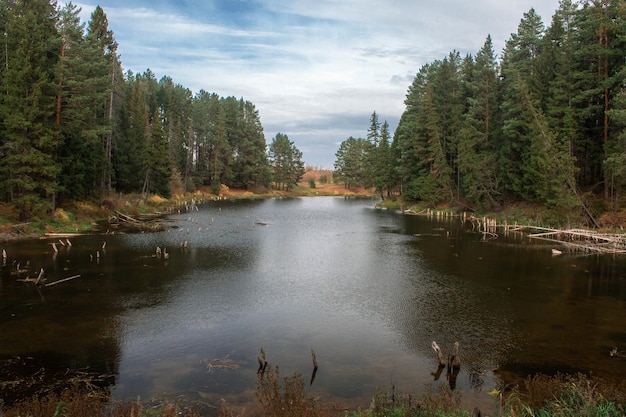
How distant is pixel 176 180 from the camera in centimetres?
9062

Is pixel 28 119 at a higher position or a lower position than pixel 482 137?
lower

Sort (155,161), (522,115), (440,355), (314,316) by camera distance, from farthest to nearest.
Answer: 1. (155,161)
2. (522,115)
3. (314,316)
4. (440,355)

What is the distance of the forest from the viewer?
135 feet

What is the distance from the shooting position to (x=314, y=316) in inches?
770

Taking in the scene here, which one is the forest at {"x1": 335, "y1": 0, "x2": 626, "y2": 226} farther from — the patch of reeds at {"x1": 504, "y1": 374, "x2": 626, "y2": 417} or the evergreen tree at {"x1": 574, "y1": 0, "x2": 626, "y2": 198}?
the patch of reeds at {"x1": 504, "y1": 374, "x2": 626, "y2": 417}

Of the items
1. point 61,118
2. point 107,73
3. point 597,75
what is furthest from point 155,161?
point 597,75

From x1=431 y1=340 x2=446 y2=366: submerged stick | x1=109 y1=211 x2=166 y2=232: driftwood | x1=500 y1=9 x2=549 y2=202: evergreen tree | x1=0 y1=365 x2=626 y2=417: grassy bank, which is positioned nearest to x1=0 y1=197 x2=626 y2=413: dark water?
x1=431 y1=340 x2=446 y2=366: submerged stick

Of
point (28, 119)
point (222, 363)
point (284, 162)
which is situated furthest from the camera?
point (284, 162)

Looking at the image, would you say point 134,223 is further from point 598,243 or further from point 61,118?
point 598,243

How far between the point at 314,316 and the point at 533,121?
118ft

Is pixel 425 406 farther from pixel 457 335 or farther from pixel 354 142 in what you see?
pixel 354 142

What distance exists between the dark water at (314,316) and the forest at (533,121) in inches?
487

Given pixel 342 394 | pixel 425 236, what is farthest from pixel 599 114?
pixel 342 394

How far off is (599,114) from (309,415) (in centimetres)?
4738
